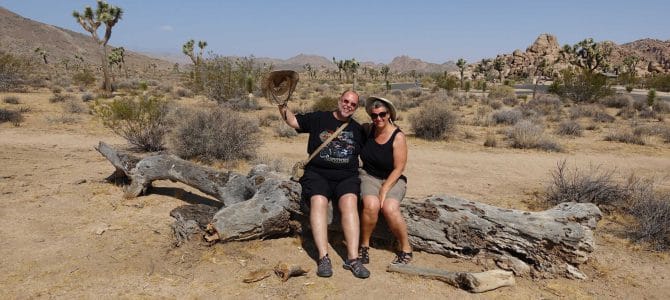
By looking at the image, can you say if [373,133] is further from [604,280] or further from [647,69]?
[647,69]

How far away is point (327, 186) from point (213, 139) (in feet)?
18.4

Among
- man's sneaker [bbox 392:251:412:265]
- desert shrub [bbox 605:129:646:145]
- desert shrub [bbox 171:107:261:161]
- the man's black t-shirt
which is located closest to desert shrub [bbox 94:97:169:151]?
desert shrub [bbox 171:107:261:161]

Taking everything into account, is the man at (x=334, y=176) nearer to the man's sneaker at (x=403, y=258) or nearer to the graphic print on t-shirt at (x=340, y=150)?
the graphic print on t-shirt at (x=340, y=150)

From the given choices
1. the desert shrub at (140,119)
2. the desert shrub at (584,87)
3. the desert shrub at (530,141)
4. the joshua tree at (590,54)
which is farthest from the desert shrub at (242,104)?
the joshua tree at (590,54)

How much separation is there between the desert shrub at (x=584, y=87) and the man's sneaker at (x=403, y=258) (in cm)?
2668

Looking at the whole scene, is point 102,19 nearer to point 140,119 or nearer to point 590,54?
point 140,119

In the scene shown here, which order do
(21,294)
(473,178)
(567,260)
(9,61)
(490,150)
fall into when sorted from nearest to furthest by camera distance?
(21,294)
(567,260)
(473,178)
(490,150)
(9,61)

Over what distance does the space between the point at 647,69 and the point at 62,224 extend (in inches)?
4931

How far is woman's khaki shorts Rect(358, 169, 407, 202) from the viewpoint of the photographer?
4266 mm

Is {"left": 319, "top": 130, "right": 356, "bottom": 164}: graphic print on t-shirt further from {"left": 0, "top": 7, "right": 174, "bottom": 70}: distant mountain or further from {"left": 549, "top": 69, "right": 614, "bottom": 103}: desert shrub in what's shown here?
{"left": 0, "top": 7, "right": 174, "bottom": 70}: distant mountain

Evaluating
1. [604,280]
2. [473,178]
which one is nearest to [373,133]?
[604,280]

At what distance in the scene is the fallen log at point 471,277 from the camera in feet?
12.6

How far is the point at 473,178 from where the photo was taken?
8719 millimetres

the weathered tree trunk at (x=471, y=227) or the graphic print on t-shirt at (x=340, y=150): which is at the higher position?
the graphic print on t-shirt at (x=340, y=150)
